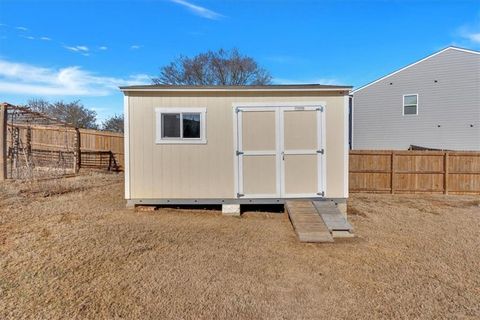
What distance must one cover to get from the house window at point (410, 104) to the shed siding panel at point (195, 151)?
41.8 ft

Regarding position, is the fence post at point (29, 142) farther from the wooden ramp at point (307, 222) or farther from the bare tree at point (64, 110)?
the wooden ramp at point (307, 222)

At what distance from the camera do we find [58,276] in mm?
3719

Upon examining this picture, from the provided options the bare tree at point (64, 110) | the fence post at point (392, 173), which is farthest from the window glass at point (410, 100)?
the bare tree at point (64, 110)

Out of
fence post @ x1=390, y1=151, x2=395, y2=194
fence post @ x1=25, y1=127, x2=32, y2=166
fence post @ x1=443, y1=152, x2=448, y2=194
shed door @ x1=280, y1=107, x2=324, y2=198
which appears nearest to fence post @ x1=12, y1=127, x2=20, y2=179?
fence post @ x1=25, y1=127, x2=32, y2=166

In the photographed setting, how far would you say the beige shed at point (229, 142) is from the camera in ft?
23.3

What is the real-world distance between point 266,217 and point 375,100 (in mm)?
14279

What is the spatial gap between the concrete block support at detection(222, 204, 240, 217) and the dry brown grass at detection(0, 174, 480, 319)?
0.25m

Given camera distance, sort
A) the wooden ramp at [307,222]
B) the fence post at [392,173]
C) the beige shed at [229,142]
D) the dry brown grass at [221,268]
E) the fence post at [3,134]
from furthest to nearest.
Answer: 1. the fence post at [392,173]
2. the fence post at [3,134]
3. the beige shed at [229,142]
4. the wooden ramp at [307,222]
5. the dry brown grass at [221,268]

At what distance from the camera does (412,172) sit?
1145cm

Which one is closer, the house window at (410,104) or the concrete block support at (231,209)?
the concrete block support at (231,209)

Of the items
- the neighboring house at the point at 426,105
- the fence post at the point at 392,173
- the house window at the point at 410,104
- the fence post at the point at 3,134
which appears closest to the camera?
the fence post at the point at 3,134

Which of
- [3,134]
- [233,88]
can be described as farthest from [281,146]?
[3,134]

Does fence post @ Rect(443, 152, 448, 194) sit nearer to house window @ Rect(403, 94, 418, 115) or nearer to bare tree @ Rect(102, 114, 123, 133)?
house window @ Rect(403, 94, 418, 115)

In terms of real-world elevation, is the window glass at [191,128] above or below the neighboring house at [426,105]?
below
